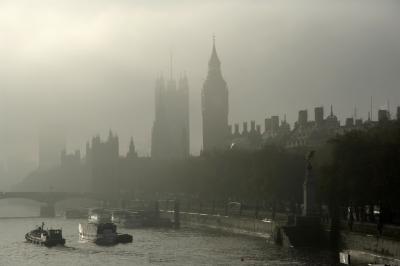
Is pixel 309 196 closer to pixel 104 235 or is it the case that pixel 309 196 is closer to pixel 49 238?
pixel 104 235

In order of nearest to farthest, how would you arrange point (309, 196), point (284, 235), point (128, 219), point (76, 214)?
1. point (284, 235)
2. point (309, 196)
3. point (128, 219)
4. point (76, 214)

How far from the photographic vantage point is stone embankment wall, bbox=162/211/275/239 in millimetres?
106363

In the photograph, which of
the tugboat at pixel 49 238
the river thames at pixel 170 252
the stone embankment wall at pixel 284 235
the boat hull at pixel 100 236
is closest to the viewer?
the stone embankment wall at pixel 284 235

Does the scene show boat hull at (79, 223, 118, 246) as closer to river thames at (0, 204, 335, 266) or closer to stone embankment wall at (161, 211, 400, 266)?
river thames at (0, 204, 335, 266)

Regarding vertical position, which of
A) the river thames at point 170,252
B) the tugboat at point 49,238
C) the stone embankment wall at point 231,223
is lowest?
the river thames at point 170,252

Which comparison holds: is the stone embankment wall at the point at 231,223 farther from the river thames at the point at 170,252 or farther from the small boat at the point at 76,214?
the small boat at the point at 76,214

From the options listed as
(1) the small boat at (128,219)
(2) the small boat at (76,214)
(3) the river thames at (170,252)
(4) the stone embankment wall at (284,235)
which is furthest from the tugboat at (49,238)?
(2) the small boat at (76,214)

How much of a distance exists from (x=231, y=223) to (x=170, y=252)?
2861 centimetres

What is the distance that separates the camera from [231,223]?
121750 millimetres

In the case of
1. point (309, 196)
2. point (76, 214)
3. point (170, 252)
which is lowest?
point (170, 252)

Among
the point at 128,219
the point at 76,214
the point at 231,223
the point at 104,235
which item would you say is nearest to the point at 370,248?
the point at 104,235

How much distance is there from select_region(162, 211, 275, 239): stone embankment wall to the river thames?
1.41 metres

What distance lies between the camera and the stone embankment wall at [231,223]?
106m

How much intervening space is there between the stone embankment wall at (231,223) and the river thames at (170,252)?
4.62 feet
